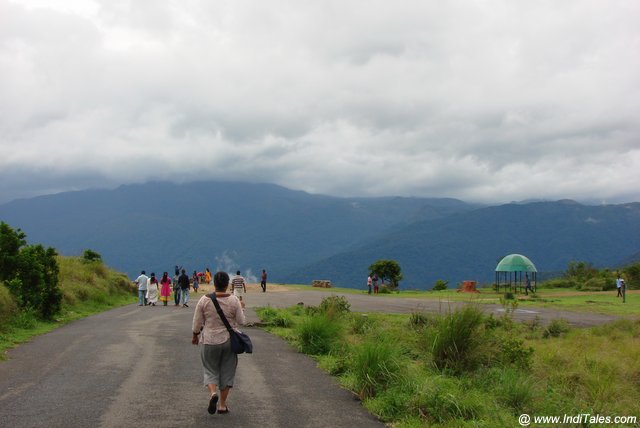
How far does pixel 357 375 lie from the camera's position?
9867mm

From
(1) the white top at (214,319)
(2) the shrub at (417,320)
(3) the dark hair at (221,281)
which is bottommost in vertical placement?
(2) the shrub at (417,320)

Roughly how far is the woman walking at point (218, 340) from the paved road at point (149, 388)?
38 cm

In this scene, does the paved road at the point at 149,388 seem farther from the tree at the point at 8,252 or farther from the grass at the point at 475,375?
the tree at the point at 8,252

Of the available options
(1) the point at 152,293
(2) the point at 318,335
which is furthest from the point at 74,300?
(2) the point at 318,335

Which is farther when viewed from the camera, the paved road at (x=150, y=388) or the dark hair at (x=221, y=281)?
the dark hair at (x=221, y=281)

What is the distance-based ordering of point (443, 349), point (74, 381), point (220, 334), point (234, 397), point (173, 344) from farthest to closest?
point (173, 344), point (443, 349), point (74, 381), point (234, 397), point (220, 334)

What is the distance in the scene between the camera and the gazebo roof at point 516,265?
166 feet

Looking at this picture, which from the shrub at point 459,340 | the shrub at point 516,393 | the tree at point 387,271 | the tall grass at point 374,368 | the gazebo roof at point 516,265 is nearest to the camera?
the shrub at point 516,393

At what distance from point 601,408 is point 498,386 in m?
1.65

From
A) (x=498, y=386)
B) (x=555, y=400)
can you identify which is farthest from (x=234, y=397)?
(x=555, y=400)

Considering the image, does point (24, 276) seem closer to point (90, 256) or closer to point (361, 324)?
point (361, 324)

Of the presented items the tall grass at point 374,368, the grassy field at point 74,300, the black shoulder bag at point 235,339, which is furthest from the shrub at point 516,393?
the grassy field at point 74,300

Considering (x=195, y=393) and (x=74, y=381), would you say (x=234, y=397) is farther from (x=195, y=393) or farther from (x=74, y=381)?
(x=74, y=381)

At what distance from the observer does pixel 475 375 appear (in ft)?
35.5
